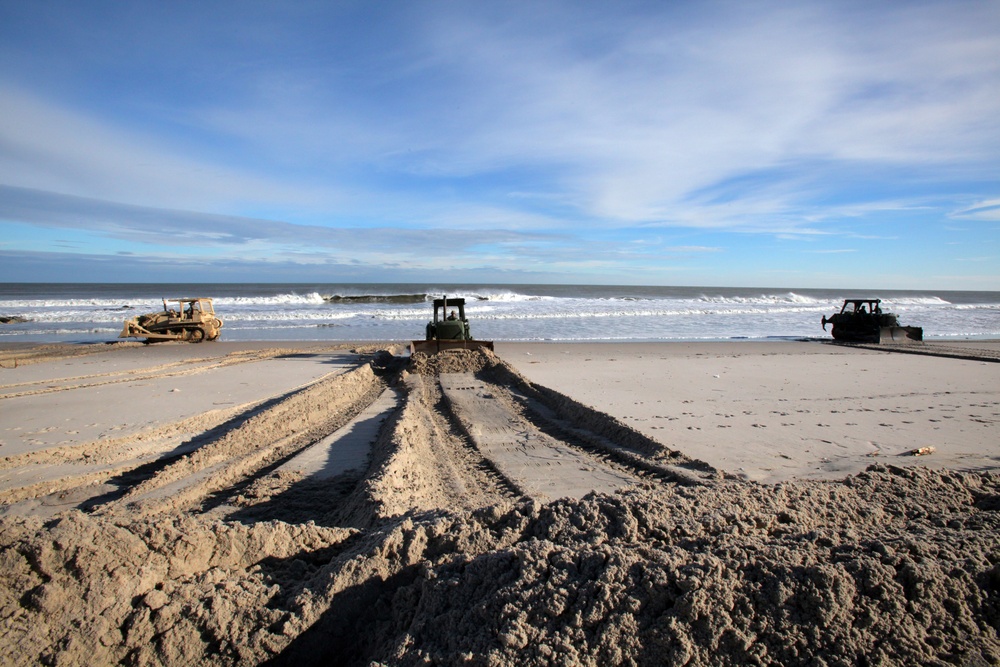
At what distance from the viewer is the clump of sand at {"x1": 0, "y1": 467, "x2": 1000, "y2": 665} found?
259 centimetres

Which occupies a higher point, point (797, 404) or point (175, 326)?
point (175, 326)

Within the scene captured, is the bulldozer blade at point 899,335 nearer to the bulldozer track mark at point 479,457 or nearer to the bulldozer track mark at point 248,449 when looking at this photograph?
the bulldozer track mark at point 479,457

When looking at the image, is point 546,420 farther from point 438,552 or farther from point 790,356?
point 790,356

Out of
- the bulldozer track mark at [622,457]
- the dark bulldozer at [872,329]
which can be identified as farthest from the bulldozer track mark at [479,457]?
the dark bulldozer at [872,329]

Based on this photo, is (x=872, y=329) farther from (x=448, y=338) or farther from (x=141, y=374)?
(x=141, y=374)

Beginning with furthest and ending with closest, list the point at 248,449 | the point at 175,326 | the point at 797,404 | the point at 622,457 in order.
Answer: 1. the point at 175,326
2. the point at 797,404
3. the point at 248,449
4. the point at 622,457

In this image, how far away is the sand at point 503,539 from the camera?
2.65 m

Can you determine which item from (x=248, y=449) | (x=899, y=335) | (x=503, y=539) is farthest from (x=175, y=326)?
(x=899, y=335)

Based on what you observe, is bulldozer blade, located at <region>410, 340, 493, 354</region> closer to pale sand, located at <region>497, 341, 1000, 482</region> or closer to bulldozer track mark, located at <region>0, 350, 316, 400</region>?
pale sand, located at <region>497, 341, 1000, 482</region>

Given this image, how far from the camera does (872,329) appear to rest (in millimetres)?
20219

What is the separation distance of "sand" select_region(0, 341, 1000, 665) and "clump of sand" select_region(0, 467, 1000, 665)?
1 cm

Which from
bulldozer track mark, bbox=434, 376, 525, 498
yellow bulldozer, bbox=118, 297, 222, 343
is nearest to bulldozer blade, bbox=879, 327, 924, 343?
bulldozer track mark, bbox=434, 376, 525, 498

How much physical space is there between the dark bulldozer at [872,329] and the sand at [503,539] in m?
12.8

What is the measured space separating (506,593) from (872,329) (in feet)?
72.1
